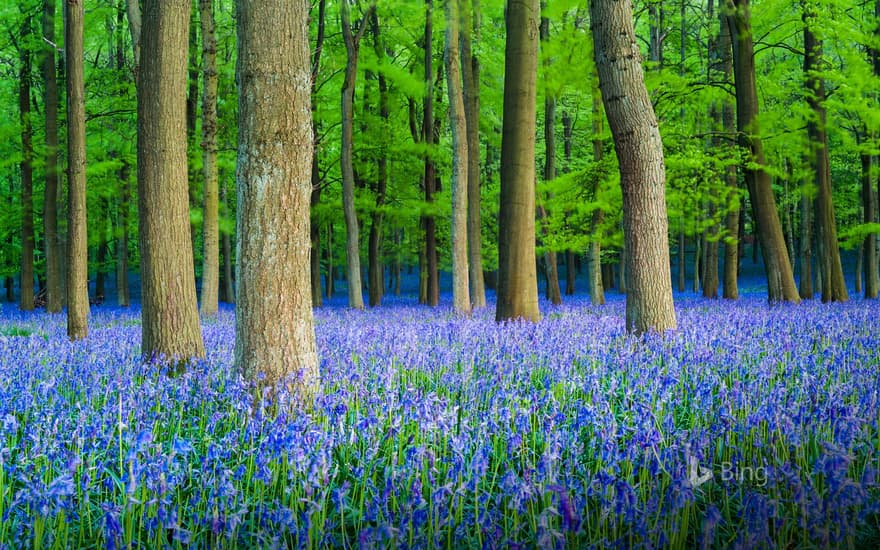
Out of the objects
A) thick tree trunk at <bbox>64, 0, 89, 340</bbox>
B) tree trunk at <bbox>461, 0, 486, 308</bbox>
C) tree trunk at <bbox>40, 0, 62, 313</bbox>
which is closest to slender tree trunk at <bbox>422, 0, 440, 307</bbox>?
tree trunk at <bbox>461, 0, 486, 308</bbox>

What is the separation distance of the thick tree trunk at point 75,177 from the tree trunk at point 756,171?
12.7 metres

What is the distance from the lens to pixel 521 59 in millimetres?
11070

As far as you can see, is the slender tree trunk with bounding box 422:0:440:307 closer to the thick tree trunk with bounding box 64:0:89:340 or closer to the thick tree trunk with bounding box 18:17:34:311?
the thick tree trunk with bounding box 64:0:89:340

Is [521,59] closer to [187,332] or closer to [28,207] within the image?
[187,332]

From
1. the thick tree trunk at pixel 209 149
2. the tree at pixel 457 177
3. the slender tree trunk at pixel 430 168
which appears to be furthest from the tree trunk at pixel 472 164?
the thick tree trunk at pixel 209 149

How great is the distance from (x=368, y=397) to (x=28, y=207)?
2016 centimetres

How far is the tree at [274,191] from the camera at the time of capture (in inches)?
182

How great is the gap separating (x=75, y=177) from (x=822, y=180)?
16169 mm

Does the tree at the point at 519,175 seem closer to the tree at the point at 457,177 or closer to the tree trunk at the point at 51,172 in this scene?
the tree at the point at 457,177

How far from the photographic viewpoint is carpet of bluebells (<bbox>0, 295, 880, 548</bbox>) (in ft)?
7.98

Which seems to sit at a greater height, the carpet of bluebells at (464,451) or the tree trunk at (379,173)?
the tree trunk at (379,173)

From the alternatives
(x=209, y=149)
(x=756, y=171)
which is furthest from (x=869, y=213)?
(x=209, y=149)

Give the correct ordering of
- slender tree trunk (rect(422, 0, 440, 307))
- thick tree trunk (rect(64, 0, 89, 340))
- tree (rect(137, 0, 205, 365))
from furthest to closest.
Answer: slender tree trunk (rect(422, 0, 440, 307)) < thick tree trunk (rect(64, 0, 89, 340)) < tree (rect(137, 0, 205, 365))

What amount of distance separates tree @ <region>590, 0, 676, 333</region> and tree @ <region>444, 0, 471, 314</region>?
6.15 metres
